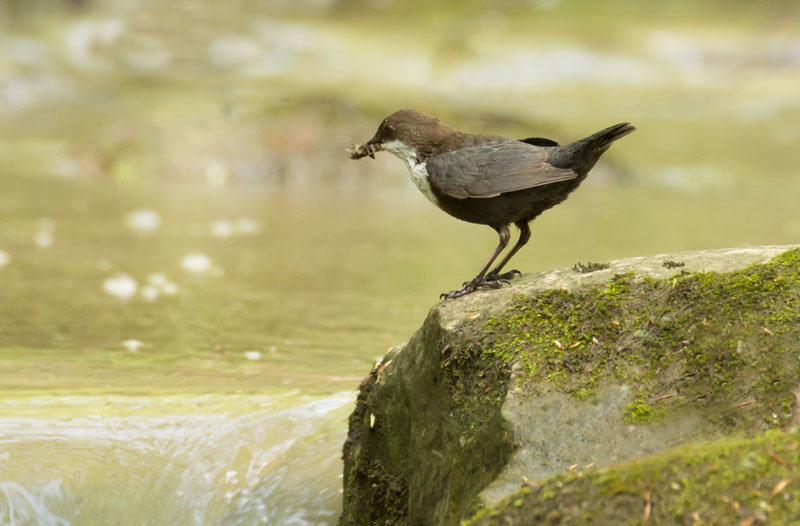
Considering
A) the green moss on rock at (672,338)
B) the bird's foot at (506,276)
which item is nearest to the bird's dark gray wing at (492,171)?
the bird's foot at (506,276)

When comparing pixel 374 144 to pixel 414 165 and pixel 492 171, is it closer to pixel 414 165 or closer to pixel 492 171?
pixel 414 165

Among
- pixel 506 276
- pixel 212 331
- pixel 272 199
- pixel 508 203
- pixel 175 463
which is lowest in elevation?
pixel 272 199

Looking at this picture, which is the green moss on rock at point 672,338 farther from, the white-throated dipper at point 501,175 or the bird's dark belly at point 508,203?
the bird's dark belly at point 508,203

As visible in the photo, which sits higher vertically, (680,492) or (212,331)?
(680,492)

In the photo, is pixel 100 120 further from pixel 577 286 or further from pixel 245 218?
pixel 577 286

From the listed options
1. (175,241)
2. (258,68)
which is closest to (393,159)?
(175,241)

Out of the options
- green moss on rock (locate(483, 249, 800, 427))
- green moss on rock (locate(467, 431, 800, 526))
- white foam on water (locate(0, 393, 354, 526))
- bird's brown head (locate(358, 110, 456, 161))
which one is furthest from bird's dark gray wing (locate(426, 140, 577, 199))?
green moss on rock (locate(467, 431, 800, 526))

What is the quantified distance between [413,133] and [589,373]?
5.95ft

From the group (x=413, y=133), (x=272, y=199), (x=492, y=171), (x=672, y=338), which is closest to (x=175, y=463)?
(x=413, y=133)

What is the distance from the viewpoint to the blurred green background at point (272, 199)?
452 centimetres

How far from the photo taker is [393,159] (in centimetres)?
1630

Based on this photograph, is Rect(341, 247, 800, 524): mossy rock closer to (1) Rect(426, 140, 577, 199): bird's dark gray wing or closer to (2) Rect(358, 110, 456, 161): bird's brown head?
(1) Rect(426, 140, 577, 199): bird's dark gray wing

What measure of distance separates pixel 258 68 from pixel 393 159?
11.1 metres

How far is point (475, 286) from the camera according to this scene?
3768 mm
